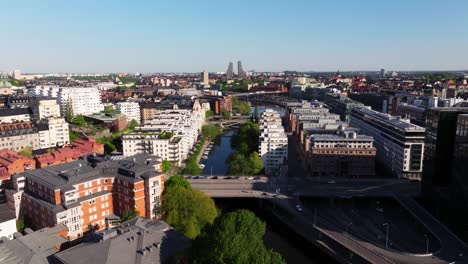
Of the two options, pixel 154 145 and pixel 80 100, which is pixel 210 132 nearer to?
pixel 154 145

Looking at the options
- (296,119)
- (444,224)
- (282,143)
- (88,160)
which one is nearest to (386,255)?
(444,224)

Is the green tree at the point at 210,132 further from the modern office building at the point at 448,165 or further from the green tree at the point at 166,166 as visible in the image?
the modern office building at the point at 448,165

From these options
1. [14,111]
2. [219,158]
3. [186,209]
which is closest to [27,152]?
[14,111]

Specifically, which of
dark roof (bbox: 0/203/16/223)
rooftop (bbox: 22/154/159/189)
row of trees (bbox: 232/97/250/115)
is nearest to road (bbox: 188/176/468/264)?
rooftop (bbox: 22/154/159/189)

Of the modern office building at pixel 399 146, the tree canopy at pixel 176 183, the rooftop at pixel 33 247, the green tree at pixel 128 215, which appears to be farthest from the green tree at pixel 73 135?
the modern office building at pixel 399 146

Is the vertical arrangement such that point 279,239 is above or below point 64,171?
below

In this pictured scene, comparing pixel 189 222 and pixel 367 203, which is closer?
pixel 189 222

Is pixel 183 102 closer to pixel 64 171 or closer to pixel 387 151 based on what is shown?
pixel 387 151
